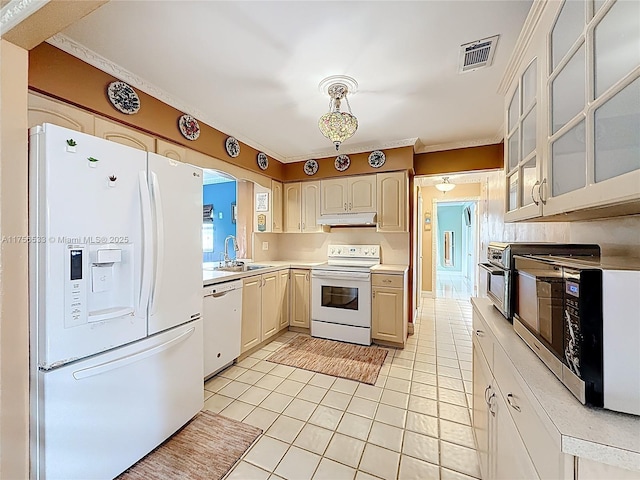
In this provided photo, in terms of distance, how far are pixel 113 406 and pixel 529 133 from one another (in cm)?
251

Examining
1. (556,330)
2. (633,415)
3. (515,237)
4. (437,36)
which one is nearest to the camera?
(633,415)

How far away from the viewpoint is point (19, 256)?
1.20 meters

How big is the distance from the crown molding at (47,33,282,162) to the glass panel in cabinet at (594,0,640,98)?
2.58 m

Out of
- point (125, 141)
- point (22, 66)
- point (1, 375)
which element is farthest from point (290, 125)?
point (1, 375)

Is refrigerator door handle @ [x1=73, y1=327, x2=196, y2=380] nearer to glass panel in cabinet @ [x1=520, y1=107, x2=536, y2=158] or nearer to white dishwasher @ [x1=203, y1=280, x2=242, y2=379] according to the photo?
white dishwasher @ [x1=203, y1=280, x2=242, y2=379]

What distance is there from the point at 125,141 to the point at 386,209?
2.77m

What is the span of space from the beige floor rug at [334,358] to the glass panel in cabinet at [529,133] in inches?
83.0

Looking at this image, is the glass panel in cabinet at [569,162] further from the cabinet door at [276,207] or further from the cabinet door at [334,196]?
the cabinet door at [276,207]

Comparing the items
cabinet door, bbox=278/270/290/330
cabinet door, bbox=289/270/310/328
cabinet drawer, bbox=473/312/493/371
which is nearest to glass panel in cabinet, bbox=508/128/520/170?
cabinet drawer, bbox=473/312/493/371

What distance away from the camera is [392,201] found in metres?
3.51

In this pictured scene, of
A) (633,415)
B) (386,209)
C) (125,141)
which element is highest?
(125,141)

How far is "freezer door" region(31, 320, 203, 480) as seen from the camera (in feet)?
3.95

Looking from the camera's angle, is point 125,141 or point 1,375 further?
point 125,141

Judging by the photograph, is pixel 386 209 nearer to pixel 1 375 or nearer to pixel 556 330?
pixel 556 330
